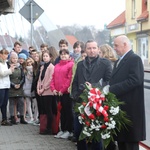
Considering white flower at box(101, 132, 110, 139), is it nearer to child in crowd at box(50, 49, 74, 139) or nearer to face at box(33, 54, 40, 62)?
child in crowd at box(50, 49, 74, 139)

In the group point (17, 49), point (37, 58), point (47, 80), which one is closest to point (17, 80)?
point (37, 58)

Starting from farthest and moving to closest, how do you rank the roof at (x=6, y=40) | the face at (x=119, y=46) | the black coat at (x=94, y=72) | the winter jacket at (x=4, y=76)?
the roof at (x=6, y=40) < the winter jacket at (x=4, y=76) < the black coat at (x=94, y=72) < the face at (x=119, y=46)

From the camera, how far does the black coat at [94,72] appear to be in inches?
A: 235

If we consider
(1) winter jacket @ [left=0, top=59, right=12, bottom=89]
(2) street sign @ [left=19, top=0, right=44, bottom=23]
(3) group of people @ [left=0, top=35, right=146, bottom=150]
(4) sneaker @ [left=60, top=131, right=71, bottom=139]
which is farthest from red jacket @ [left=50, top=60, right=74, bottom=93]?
(2) street sign @ [left=19, top=0, right=44, bottom=23]

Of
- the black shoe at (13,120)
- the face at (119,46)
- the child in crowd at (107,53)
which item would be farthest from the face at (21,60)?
the face at (119,46)

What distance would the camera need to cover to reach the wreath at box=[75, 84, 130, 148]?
5.09 metres

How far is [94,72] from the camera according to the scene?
5.97 metres

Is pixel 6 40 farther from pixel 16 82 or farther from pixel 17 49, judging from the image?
pixel 16 82

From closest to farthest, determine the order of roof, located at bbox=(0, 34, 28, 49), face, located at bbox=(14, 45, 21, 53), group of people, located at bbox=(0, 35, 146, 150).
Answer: group of people, located at bbox=(0, 35, 146, 150)
face, located at bbox=(14, 45, 21, 53)
roof, located at bbox=(0, 34, 28, 49)

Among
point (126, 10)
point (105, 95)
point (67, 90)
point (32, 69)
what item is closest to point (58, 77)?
point (67, 90)

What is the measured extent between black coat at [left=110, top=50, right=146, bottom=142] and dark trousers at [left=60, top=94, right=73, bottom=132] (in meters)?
2.75

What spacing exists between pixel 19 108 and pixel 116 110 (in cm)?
549

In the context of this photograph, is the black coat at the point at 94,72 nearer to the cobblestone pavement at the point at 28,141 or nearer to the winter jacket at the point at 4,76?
the cobblestone pavement at the point at 28,141

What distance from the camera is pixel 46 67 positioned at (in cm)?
859
